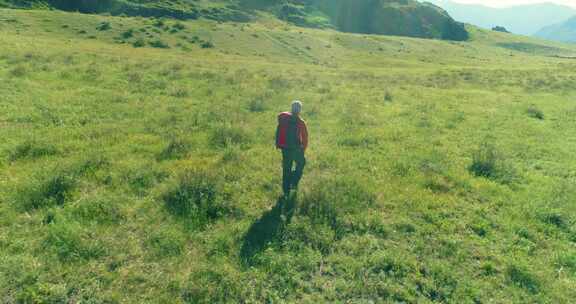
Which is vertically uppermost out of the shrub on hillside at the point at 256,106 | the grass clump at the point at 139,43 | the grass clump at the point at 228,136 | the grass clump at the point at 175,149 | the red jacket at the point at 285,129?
the grass clump at the point at 139,43

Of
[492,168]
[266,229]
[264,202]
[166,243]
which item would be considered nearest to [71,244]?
[166,243]

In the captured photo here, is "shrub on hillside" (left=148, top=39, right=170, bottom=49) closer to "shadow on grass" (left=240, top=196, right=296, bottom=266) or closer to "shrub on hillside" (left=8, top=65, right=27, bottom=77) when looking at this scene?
"shrub on hillside" (left=8, top=65, right=27, bottom=77)

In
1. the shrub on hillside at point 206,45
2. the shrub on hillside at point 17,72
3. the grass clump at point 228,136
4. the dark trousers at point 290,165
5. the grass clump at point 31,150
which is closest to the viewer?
the dark trousers at point 290,165

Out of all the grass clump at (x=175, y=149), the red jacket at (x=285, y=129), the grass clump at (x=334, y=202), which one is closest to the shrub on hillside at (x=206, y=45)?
the grass clump at (x=175, y=149)

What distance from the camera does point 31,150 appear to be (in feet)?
37.6

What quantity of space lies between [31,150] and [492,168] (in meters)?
15.6

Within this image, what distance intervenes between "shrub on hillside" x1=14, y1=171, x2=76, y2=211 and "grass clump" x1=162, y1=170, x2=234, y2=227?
2509 mm

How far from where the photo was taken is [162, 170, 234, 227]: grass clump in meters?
8.68

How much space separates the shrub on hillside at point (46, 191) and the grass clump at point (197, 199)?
2509mm

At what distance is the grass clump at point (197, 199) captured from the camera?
8.68 m

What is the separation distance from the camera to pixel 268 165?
11.8 m

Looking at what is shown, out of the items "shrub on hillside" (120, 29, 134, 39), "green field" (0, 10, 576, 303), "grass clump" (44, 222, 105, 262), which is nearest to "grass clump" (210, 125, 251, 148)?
"green field" (0, 10, 576, 303)

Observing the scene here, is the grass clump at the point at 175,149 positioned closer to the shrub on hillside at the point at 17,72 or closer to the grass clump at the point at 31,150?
the grass clump at the point at 31,150

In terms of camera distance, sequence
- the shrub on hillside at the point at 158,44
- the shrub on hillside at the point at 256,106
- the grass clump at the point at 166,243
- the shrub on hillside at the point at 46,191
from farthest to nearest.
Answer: the shrub on hillside at the point at 158,44
the shrub on hillside at the point at 256,106
the shrub on hillside at the point at 46,191
the grass clump at the point at 166,243
